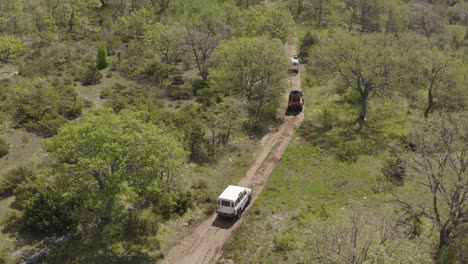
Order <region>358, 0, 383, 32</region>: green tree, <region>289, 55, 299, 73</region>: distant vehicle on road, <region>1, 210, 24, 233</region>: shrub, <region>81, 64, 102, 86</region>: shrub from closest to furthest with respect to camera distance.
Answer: <region>1, 210, 24, 233</region>: shrub
<region>81, 64, 102, 86</region>: shrub
<region>289, 55, 299, 73</region>: distant vehicle on road
<region>358, 0, 383, 32</region>: green tree

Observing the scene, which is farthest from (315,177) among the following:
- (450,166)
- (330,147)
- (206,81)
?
(206,81)

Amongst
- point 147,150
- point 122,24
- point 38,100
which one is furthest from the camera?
point 122,24

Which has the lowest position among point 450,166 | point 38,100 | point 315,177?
point 315,177

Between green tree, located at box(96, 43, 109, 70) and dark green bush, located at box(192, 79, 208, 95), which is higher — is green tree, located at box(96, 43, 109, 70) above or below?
above

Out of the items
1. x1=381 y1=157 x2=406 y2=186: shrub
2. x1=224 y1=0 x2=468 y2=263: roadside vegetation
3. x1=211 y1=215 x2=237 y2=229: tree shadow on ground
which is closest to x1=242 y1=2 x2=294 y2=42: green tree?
x1=224 y1=0 x2=468 y2=263: roadside vegetation

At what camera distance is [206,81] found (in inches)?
2276

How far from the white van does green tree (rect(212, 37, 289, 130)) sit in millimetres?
17467

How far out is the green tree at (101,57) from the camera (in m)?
62.8

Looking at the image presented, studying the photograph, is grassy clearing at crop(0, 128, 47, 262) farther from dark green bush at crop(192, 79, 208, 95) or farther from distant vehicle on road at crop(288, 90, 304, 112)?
distant vehicle on road at crop(288, 90, 304, 112)

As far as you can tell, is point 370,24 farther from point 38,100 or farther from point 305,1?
point 38,100

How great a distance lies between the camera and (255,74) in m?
50.0

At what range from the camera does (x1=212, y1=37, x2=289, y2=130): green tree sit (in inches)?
1944

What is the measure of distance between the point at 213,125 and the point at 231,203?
1370 cm

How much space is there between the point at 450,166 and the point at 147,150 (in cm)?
2048
